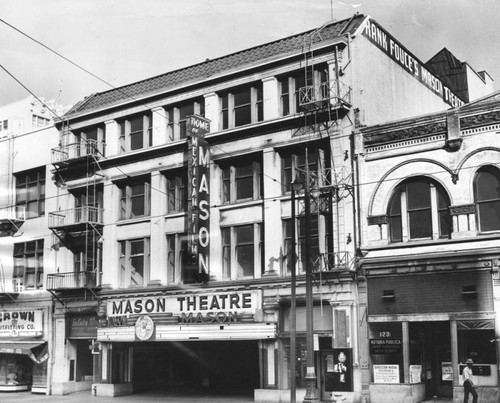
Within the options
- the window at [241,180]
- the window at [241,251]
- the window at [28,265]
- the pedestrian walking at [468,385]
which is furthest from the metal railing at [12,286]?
A: the pedestrian walking at [468,385]

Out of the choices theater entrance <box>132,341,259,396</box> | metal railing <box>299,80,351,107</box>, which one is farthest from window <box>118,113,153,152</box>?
theater entrance <box>132,341,259,396</box>

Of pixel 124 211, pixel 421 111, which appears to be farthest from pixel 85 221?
pixel 421 111

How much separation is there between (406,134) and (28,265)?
24.6 meters

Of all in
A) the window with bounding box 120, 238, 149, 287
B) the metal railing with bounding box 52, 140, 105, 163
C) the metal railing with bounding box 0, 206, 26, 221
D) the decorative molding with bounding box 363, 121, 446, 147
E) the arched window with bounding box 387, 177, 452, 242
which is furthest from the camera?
the metal railing with bounding box 0, 206, 26, 221

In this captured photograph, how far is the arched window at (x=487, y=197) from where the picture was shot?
89.9ft

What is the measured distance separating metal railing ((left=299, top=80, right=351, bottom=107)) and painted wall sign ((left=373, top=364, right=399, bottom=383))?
11.1m

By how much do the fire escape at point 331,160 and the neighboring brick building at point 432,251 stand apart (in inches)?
36.1

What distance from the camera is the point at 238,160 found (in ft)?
115

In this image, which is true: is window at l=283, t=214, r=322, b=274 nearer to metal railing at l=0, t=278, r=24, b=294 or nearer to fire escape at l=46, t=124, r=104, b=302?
fire escape at l=46, t=124, r=104, b=302

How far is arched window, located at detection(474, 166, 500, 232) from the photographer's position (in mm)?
27406

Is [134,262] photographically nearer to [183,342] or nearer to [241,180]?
[183,342]

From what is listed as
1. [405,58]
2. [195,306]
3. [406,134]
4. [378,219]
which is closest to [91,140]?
[195,306]

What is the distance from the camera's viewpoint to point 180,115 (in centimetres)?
3784

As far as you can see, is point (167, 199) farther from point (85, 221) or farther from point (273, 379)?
point (273, 379)
